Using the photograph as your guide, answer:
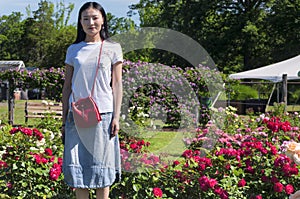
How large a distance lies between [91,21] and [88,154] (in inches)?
32.1

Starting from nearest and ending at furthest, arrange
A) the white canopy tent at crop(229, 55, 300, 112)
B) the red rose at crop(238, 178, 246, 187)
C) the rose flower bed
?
the red rose at crop(238, 178, 246, 187), the rose flower bed, the white canopy tent at crop(229, 55, 300, 112)

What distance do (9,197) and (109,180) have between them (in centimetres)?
110

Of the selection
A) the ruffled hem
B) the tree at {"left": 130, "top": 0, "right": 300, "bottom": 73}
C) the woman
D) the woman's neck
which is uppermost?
the tree at {"left": 130, "top": 0, "right": 300, "bottom": 73}

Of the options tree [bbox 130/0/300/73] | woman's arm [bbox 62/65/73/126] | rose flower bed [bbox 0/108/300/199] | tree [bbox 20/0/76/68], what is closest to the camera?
woman's arm [bbox 62/65/73/126]

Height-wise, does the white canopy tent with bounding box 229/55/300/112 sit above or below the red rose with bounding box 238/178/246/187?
above

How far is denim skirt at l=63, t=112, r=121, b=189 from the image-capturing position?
2955 mm

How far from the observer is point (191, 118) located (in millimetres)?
10320

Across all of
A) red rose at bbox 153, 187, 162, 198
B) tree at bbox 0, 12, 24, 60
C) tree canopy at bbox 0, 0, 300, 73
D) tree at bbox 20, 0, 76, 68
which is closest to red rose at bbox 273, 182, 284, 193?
red rose at bbox 153, 187, 162, 198

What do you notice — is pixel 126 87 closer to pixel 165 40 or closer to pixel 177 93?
pixel 177 93

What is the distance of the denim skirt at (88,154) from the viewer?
296 cm

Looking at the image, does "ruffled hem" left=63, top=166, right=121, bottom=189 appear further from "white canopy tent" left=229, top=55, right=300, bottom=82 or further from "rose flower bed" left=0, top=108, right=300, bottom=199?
"white canopy tent" left=229, top=55, right=300, bottom=82

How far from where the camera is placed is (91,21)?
300cm

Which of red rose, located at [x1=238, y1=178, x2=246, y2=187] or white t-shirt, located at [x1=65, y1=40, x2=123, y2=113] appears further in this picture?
red rose, located at [x1=238, y1=178, x2=246, y2=187]

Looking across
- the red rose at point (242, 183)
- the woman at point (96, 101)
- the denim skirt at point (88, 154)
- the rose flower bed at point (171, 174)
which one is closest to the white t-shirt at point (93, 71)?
the woman at point (96, 101)
